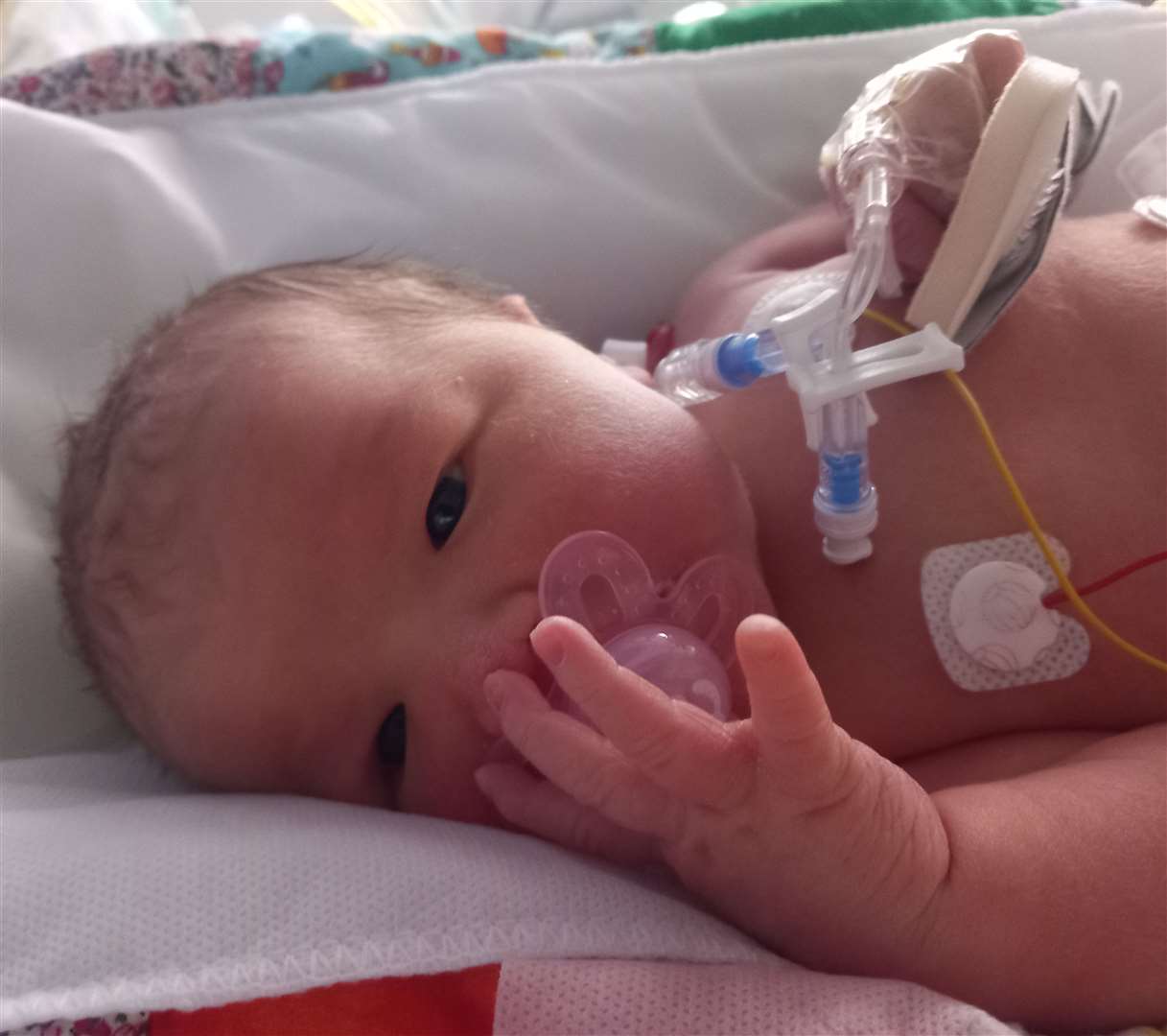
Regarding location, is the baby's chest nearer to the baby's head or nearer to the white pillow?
the baby's head

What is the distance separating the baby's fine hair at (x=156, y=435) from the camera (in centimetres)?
99

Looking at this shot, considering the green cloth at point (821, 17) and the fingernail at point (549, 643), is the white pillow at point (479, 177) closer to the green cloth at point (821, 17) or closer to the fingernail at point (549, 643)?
the green cloth at point (821, 17)

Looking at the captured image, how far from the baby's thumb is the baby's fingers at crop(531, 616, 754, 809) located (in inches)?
1.4

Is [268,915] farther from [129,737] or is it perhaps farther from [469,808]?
[129,737]

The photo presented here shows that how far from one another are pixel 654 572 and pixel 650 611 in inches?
1.5

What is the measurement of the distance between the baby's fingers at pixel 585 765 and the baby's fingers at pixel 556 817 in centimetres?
7

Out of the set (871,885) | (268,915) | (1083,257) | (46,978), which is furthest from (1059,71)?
(46,978)

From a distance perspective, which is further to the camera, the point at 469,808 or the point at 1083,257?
the point at 1083,257

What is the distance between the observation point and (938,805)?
869 mm

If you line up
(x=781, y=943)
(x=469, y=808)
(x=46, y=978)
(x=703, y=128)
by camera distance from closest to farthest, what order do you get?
(x=46, y=978) < (x=781, y=943) < (x=469, y=808) < (x=703, y=128)

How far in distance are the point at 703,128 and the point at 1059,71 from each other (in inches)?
24.9

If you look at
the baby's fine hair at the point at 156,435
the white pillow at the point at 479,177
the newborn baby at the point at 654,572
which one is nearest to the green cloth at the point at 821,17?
the white pillow at the point at 479,177

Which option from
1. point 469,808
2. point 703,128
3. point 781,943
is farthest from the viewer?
point 703,128

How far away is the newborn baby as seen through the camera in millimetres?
802
